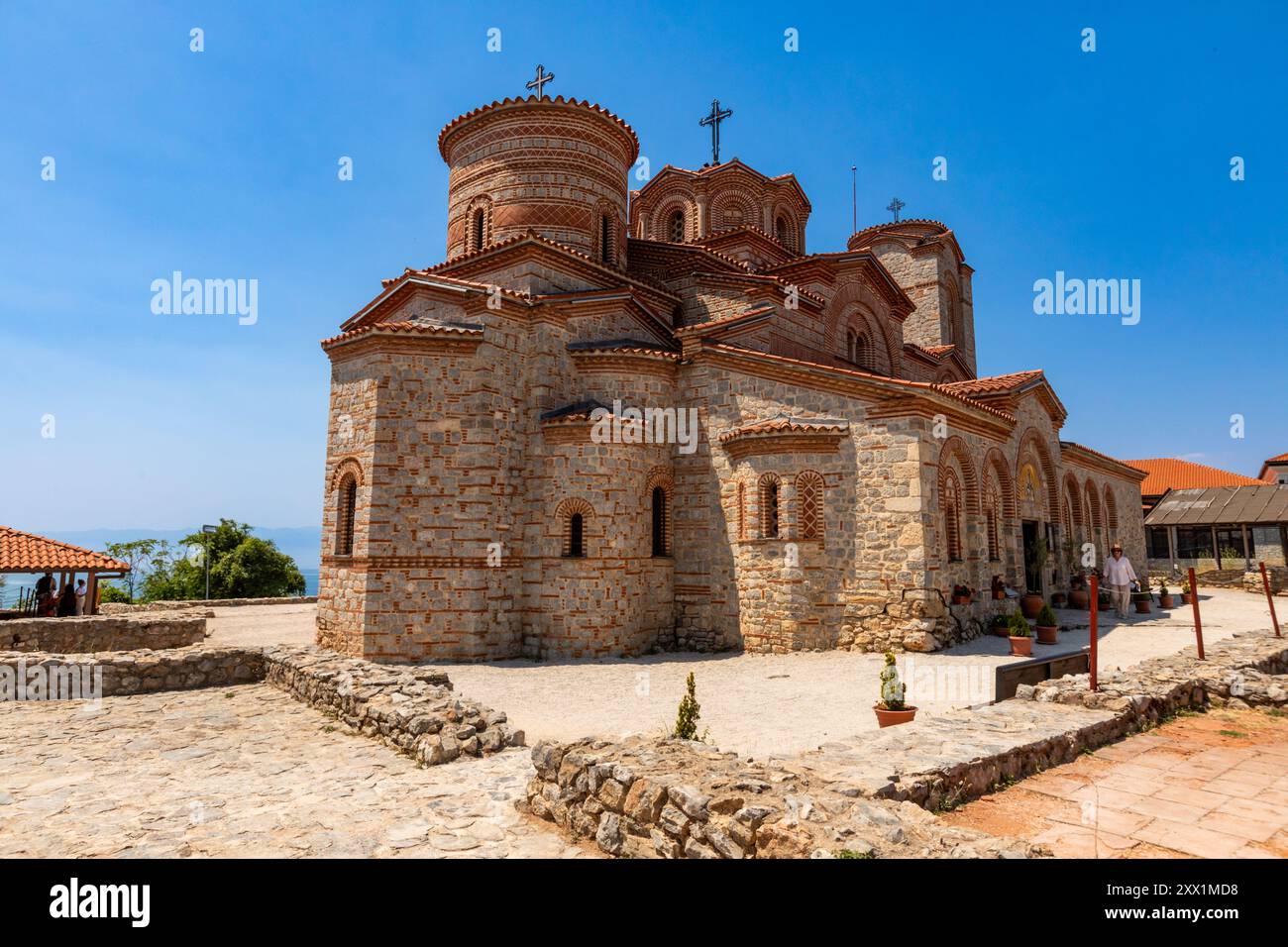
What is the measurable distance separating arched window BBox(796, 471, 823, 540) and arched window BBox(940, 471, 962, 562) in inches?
98.9

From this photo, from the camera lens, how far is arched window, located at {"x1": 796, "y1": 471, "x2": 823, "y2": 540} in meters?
13.0

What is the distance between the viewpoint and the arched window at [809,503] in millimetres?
12961

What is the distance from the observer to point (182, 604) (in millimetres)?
21734

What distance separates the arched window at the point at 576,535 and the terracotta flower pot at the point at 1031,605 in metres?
9.43

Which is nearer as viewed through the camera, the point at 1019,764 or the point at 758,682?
the point at 1019,764

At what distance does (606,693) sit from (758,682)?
7.55 ft

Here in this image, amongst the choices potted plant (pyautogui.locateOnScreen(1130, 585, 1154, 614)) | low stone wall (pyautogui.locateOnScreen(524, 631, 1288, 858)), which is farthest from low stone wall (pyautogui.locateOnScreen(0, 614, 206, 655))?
potted plant (pyautogui.locateOnScreen(1130, 585, 1154, 614))

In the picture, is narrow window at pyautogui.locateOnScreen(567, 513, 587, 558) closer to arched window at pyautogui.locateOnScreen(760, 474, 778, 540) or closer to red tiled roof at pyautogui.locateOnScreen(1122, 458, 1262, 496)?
arched window at pyautogui.locateOnScreen(760, 474, 778, 540)

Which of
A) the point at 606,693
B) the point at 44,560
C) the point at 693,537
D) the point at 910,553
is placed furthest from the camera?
the point at 44,560

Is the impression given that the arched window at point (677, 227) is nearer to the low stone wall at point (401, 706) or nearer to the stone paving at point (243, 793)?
the low stone wall at point (401, 706)
